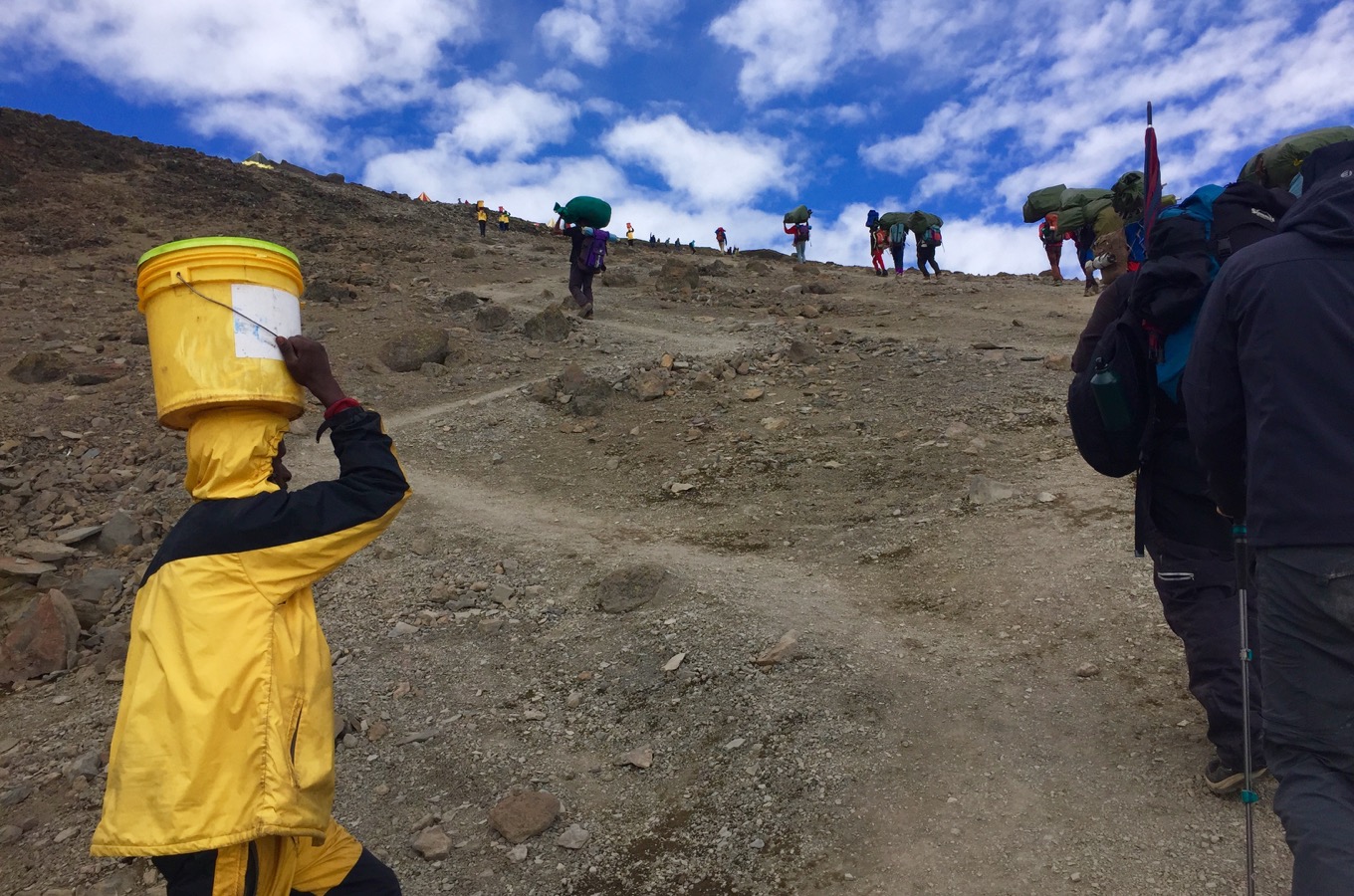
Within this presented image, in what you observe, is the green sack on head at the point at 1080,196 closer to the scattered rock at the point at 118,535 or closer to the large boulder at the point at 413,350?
the large boulder at the point at 413,350

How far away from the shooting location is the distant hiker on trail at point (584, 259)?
14680 mm

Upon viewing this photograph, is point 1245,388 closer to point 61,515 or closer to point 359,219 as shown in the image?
point 61,515

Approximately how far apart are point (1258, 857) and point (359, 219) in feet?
93.6

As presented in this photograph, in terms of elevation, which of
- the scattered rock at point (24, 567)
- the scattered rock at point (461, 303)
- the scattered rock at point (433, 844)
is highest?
the scattered rock at point (461, 303)

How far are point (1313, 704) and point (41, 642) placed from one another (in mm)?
7210

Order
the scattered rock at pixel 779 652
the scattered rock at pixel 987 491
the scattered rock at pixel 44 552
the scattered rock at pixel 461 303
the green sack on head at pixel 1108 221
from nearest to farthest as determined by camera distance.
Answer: the scattered rock at pixel 779 652
the green sack on head at pixel 1108 221
the scattered rock at pixel 987 491
the scattered rock at pixel 44 552
the scattered rock at pixel 461 303

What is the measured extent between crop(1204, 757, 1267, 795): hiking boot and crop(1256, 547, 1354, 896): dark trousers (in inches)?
42.0

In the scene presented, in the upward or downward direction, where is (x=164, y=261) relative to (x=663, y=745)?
upward

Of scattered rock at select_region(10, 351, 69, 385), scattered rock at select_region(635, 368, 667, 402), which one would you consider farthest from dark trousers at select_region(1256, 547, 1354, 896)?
scattered rock at select_region(10, 351, 69, 385)

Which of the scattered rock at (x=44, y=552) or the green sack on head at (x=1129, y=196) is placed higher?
the green sack on head at (x=1129, y=196)

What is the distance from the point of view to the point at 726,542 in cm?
682

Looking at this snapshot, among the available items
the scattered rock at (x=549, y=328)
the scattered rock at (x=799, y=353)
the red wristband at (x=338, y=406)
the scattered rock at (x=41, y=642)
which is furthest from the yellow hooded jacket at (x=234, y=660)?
the scattered rock at (x=549, y=328)

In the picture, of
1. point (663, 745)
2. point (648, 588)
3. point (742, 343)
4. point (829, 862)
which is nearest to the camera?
point (829, 862)

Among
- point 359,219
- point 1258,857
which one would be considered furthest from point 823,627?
point 359,219
